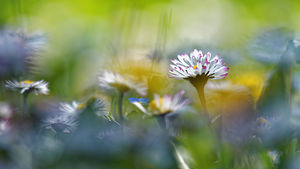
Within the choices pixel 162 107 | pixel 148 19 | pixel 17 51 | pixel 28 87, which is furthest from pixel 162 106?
pixel 148 19

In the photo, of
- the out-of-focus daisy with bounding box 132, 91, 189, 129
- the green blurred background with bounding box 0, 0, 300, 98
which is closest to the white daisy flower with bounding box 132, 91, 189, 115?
the out-of-focus daisy with bounding box 132, 91, 189, 129

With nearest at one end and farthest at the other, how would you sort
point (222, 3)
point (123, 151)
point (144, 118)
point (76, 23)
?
point (123, 151), point (144, 118), point (76, 23), point (222, 3)

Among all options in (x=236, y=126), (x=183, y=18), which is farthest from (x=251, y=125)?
(x=183, y=18)

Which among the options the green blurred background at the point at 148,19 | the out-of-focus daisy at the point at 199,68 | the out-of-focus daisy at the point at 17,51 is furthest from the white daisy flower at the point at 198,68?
the green blurred background at the point at 148,19

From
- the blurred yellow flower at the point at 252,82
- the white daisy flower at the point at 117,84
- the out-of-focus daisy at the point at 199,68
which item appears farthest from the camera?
the blurred yellow flower at the point at 252,82

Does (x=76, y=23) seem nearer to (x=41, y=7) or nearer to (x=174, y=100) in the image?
(x=41, y=7)

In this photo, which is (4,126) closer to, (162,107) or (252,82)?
(162,107)

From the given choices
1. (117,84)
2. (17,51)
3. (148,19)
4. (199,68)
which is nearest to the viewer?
(199,68)

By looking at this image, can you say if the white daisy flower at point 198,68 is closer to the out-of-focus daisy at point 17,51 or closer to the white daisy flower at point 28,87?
the white daisy flower at point 28,87
